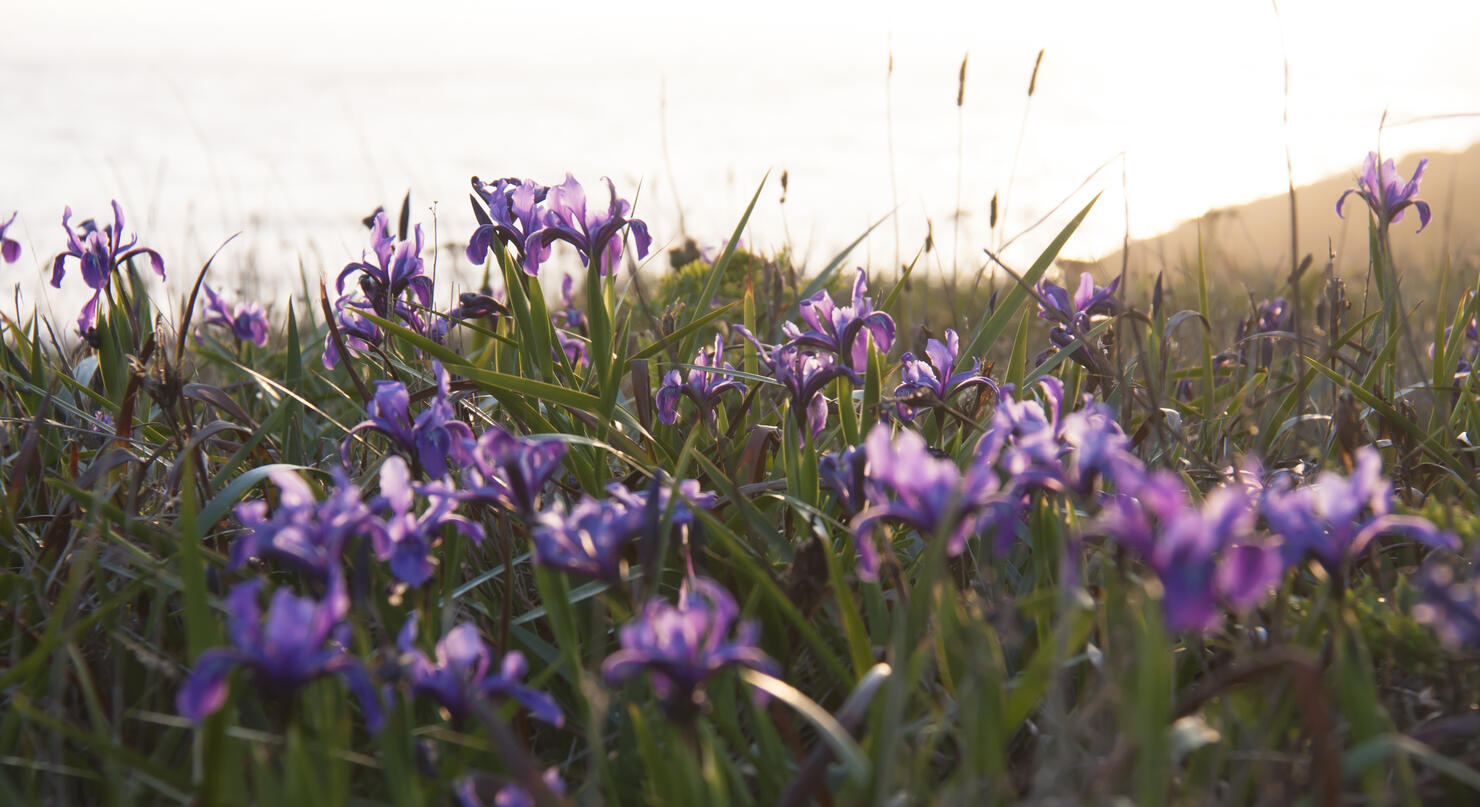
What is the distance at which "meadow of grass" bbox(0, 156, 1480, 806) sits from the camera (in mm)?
1262

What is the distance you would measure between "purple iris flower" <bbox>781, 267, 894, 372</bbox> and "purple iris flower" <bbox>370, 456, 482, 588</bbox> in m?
1.05

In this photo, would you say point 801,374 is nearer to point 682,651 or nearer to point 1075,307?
point 1075,307

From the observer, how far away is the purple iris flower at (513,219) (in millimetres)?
2598

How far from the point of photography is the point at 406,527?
156 centimetres

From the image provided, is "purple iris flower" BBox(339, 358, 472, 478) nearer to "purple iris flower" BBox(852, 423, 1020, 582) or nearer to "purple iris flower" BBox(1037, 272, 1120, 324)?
"purple iris flower" BBox(852, 423, 1020, 582)

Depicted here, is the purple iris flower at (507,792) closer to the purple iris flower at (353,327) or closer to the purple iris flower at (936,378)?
the purple iris flower at (936,378)

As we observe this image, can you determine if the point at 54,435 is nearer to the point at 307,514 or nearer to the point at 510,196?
the point at 510,196

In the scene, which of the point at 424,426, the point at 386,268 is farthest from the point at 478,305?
the point at 424,426

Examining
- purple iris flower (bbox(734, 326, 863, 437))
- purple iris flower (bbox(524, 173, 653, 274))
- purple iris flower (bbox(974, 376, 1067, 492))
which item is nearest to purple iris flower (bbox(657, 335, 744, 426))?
purple iris flower (bbox(734, 326, 863, 437))

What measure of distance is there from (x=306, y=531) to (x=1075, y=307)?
2216mm

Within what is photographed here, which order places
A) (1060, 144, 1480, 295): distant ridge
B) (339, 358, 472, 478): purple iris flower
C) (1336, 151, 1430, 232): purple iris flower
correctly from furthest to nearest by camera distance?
(1060, 144, 1480, 295): distant ridge → (1336, 151, 1430, 232): purple iris flower → (339, 358, 472, 478): purple iris flower

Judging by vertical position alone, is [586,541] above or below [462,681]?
above

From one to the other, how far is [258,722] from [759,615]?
0.89 meters

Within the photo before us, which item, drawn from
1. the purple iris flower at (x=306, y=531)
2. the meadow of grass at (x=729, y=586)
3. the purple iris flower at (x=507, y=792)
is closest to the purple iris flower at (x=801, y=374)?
the meadow of grass at (x=729, y=586)
